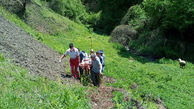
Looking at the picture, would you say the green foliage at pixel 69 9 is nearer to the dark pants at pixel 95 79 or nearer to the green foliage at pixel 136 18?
the green foliage at pixel 136 18

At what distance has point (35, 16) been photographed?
21172 mm

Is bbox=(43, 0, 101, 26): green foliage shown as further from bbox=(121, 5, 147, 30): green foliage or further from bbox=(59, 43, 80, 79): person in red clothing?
bbox=(59, 43, 80, 79): person in red clothing

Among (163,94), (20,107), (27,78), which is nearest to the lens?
(20,107)

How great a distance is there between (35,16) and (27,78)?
51.1 ft

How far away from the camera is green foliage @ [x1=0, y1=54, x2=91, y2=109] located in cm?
510

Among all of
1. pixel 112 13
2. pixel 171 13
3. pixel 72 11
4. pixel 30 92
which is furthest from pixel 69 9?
pixel 30 92

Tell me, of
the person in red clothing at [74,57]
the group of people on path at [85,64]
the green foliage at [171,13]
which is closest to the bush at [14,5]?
the group of people on path at [85,64]

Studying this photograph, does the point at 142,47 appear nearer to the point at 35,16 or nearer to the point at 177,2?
the point at 177,2

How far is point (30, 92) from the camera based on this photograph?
5.84m

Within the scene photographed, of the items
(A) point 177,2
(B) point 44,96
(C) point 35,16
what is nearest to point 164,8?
(A) point 177,2

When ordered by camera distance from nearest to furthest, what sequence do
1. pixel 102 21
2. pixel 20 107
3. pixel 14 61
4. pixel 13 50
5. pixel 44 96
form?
1. pixel 20 107
2. pixel 44 96
3. pixel 14 61
4. pixel 13 50
5. pixel 102 21

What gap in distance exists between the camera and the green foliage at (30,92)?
5.10 m

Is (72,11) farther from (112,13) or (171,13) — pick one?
(171,13)

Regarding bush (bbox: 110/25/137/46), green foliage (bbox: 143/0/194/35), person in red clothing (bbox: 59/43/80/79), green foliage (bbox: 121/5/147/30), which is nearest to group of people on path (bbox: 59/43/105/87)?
person in red clothing (bbox: 59/43/80/79)
